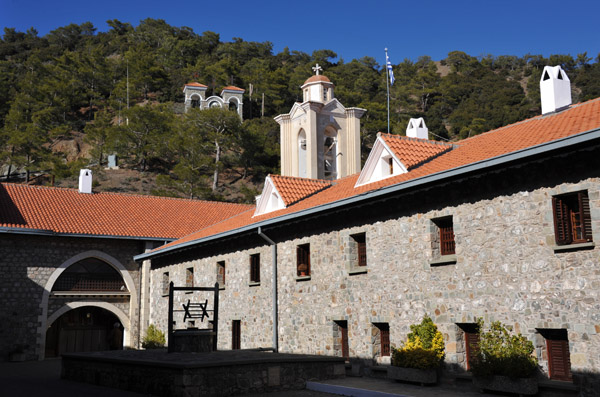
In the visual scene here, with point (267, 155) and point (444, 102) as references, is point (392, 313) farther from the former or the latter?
point (444, 102)

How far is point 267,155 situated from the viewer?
66125 millimetres

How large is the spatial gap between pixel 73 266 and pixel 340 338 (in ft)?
48.9

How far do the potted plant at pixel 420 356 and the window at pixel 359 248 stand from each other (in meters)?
2.83

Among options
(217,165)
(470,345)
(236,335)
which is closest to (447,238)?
(470,345)

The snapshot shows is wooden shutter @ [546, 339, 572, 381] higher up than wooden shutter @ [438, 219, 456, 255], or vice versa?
wooden shutter @ [438, 219, 456, 255]

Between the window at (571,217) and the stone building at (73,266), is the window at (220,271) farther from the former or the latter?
the window at (571,217)

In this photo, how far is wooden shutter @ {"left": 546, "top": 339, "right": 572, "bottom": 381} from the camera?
402 inches

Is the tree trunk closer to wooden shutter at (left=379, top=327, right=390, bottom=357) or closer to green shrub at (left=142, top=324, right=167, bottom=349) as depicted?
green shrub at (left=142, top=324, right=167, bottom=349)

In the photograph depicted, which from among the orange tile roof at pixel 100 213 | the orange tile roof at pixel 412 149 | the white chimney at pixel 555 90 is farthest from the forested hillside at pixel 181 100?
the white chimney at pixel 555 90

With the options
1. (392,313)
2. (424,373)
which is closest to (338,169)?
(392,313)

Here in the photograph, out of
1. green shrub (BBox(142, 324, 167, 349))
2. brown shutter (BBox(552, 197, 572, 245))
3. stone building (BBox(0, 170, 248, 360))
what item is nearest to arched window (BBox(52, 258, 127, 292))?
stone building (BBox(0, 170, 248, 360))

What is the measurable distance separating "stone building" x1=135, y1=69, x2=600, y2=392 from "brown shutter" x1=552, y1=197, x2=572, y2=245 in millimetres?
17

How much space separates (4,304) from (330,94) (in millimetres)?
15834

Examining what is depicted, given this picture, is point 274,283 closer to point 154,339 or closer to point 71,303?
point 154,339
